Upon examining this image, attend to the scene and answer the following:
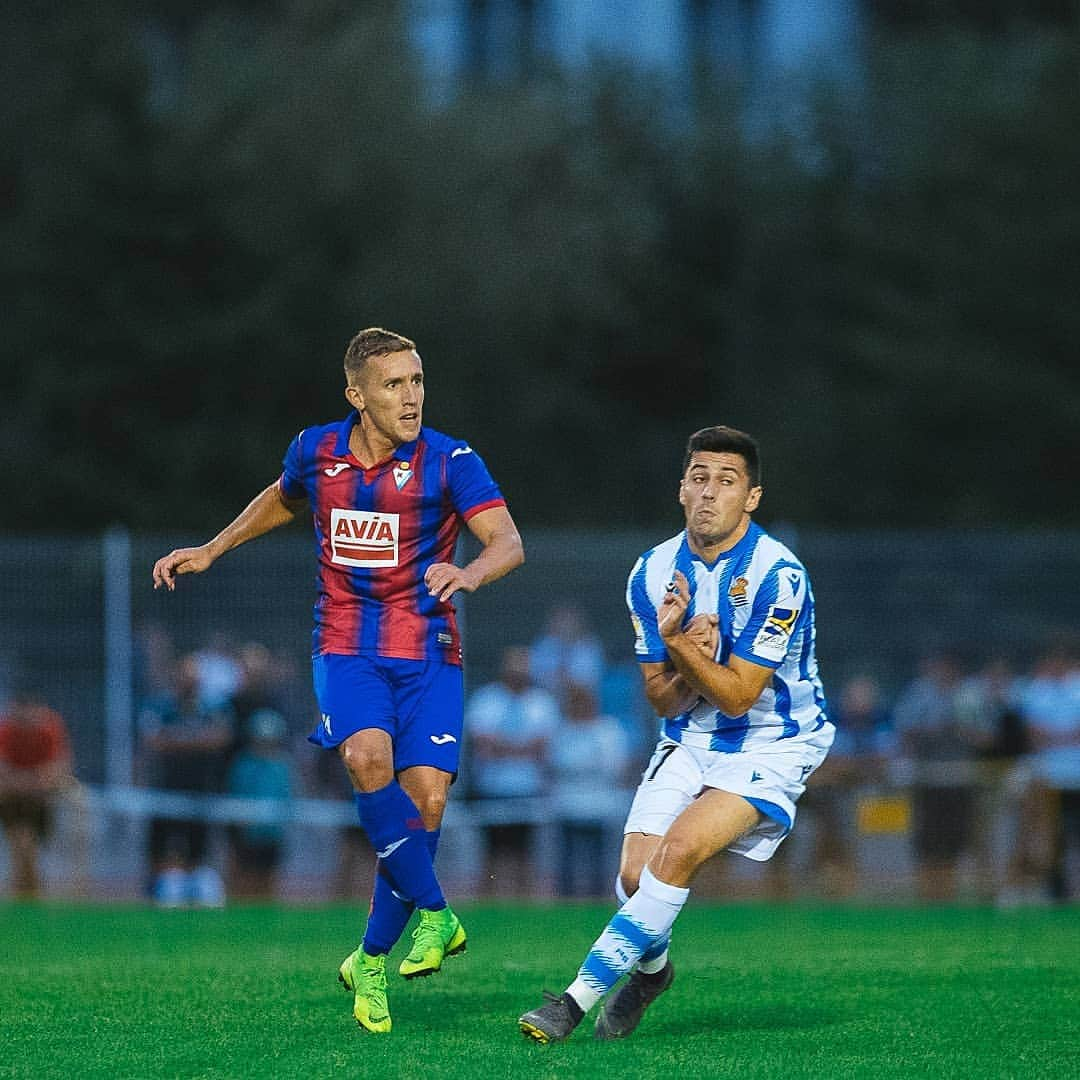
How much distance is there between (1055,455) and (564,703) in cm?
1993

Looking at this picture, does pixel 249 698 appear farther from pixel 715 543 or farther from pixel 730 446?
pixel 730 446

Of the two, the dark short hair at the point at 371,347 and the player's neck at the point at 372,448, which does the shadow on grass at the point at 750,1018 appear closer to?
the player's neck at the point at 372,448

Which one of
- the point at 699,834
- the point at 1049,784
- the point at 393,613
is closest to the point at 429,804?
the point at 393,613

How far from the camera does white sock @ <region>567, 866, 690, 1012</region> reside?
280 inches

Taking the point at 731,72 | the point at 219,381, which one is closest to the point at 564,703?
the point at 219,381

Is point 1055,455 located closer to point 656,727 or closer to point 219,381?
point 219,381

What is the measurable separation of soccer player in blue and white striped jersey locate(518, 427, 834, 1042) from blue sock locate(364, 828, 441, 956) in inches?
27.8

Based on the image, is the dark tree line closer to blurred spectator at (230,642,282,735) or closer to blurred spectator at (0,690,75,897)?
blurred spectator at (230,642,282,735)

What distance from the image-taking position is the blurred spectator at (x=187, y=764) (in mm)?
18578

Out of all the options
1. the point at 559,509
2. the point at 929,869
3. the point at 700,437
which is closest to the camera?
the point at 700,437

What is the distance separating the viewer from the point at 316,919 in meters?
14.9

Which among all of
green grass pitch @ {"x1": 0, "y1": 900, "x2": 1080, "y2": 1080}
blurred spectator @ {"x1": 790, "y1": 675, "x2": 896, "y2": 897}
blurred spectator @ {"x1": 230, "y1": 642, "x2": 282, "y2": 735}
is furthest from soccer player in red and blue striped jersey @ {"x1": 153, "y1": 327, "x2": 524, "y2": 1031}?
blurred spectator @ {"x1": 790, "y1": 675, "x2": 896, "y2": 897}

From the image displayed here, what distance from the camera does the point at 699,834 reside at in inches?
282

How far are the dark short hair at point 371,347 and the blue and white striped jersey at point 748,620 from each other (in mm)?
1198
